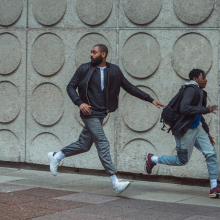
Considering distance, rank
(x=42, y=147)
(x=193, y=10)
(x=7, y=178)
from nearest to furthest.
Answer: (x=193, y=10)
(x=7, y=178)
(x=42, y=147)

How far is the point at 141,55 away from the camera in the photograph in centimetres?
680

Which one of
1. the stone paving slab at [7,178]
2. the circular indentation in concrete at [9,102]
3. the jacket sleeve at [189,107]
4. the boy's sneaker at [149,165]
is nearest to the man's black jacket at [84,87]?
the jacket sleeve at [189,107]

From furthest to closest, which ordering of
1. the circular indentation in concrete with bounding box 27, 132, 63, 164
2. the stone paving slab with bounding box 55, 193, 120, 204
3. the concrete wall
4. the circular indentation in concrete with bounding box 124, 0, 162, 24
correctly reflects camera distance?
the circular indentation in concrete with bounding box 27, 132, 63, 164, the circular indentation in concrete with bounding box 124, 0, 162, 24, the concrete wall, the stone paving slab with bounding box 55, 193, 120, 204

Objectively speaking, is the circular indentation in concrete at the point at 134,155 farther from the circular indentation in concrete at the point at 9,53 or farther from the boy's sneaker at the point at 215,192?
the circular indentation in concrete at the point at 9,53

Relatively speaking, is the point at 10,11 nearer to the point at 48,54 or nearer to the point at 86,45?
the point at 48,54

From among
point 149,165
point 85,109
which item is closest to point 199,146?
point 149,165

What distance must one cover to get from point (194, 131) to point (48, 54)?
303 cm

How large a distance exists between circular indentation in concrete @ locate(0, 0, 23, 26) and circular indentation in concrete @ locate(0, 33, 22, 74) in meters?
0.24

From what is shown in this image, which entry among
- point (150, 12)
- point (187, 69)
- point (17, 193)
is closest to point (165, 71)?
point (187, 69)

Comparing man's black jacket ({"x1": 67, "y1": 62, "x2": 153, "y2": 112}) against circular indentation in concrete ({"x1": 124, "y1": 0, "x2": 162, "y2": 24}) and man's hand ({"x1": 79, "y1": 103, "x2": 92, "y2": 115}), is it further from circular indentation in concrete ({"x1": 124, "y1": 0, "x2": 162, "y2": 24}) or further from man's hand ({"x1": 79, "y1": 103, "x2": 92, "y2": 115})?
circular indentation in concrete ({"x1": 124, "y1": 0, "x2": 162, "y2": 24})

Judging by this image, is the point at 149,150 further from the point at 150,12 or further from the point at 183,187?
the point at 150,12

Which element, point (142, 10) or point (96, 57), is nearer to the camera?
point (96, 57)

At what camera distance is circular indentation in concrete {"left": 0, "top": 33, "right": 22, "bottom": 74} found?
766 centimetres

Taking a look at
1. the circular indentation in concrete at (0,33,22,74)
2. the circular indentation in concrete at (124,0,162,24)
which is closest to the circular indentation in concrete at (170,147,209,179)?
the circular indentation in concrete at (124,0,162,24)
